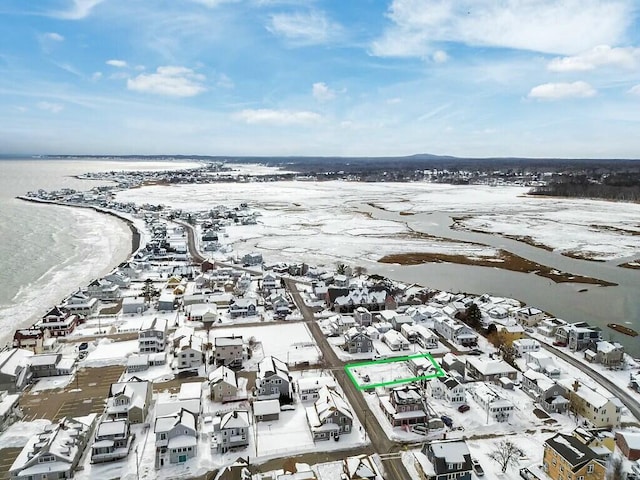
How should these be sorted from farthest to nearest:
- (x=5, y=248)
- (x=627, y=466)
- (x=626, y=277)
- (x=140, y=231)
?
1. (x=140, y=231)
2. (x=5, y=248)
3. (x=626, y=277)
4. (x=627, y=466)

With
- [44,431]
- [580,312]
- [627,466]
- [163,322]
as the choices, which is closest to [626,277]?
[580,312]

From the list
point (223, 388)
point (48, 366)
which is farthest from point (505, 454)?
point (48, 366)

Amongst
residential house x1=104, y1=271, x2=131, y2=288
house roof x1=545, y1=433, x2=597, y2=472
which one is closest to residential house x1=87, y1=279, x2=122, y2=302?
residential house x1=104, y1=271, x2=131, y2=288

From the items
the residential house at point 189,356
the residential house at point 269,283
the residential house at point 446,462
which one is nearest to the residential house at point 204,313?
the residential house at point 269,283

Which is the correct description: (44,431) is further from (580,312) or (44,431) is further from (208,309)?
(580,312)

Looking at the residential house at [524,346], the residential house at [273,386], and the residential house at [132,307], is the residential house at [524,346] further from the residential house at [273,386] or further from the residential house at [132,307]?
the residential house at [132,307]

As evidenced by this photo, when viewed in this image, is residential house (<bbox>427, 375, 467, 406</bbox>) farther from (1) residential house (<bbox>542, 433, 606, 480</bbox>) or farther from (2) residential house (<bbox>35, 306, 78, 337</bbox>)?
(2) residential house (<bbox>35, 306, 78, 337</bbox>)
